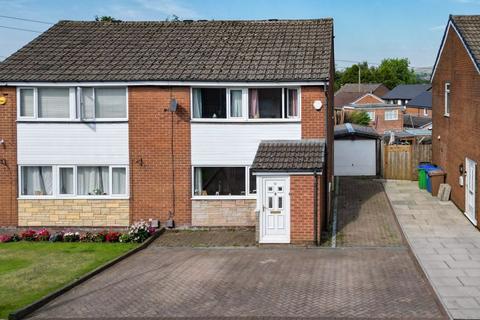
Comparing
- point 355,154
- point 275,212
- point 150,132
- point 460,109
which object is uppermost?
point 460,109

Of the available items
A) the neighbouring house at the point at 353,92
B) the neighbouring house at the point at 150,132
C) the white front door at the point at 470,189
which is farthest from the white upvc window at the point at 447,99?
the neighbouring house at the point at 353,92

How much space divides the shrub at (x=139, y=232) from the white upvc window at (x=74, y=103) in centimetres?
349

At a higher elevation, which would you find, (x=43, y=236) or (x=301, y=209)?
(x=301, y=209)

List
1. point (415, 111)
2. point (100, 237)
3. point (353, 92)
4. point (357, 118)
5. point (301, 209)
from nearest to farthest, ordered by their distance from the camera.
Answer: point (301, 209) < point (100, 237) < point (357, 118) < point (415, 111) < point (353, 92)

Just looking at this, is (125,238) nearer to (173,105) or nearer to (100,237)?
(100,237)

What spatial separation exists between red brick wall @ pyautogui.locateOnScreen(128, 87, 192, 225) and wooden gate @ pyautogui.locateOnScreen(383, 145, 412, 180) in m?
12.2

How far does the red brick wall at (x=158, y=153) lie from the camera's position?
21000 mm

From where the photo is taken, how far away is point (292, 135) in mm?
20625

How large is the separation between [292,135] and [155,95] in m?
4.48

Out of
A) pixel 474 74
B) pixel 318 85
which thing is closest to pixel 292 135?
pixel 318 85

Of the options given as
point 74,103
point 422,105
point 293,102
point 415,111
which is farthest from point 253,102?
point 415,111

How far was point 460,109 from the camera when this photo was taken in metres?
22.5

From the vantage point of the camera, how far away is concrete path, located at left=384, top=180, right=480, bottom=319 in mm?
12844

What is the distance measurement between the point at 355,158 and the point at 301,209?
12870mm
